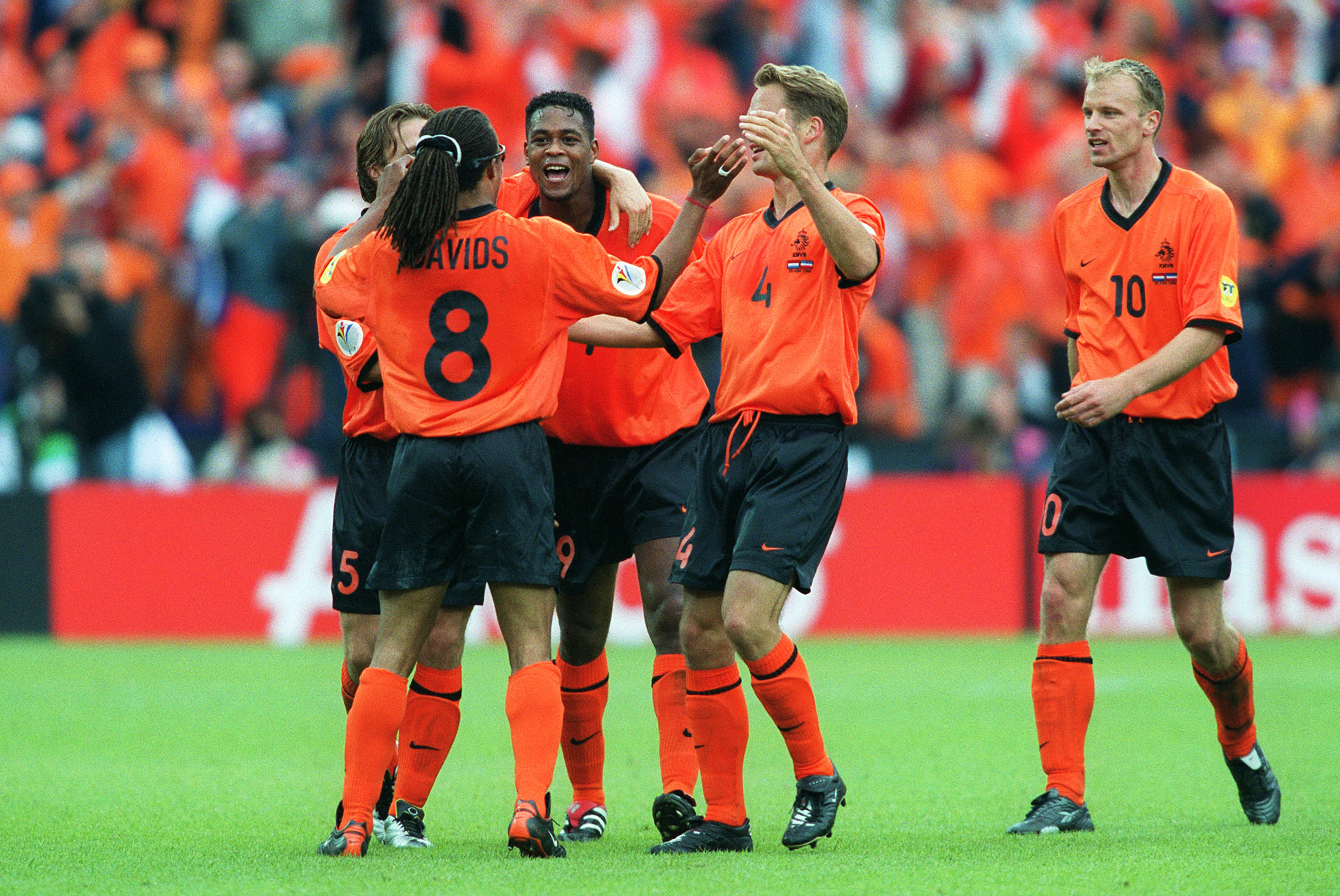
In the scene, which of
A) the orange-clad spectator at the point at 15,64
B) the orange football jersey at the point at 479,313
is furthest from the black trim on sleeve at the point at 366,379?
the orange-clad spectator at the point at 15,64

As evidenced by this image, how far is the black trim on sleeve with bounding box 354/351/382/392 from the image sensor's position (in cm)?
599

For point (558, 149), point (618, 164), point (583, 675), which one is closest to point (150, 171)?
point (618, 164)

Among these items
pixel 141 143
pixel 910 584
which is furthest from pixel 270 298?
pixel 910 584

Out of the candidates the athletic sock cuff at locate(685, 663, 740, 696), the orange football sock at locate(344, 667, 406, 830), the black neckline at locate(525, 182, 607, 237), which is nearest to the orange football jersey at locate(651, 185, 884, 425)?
the black neckline at locate(525, 182, 607, 237)

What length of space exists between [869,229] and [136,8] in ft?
41.4

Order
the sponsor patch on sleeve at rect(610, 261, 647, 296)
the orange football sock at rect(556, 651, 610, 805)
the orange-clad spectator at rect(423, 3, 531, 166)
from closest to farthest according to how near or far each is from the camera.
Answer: the sponsor patch on sleeve at rect(610, 261, 647, 296)
the orange football sock at rect(556, 651, 610, 805)
the orange-clad spectator at rect(423, 3, 531, 166)

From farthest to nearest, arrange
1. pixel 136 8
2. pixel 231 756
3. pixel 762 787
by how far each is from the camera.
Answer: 1. pixel 136 8
2. pixel 231 756
3. pixel 762 787

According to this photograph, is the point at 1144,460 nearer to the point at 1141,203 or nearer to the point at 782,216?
the point at 1141,203

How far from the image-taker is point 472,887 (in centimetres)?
494

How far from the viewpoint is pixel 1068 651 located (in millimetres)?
6168

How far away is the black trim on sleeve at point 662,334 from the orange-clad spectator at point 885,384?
8240 mm

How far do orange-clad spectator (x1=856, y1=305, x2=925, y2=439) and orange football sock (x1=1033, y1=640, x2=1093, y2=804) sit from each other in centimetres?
808

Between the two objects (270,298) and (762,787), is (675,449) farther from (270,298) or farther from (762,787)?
(270,298)

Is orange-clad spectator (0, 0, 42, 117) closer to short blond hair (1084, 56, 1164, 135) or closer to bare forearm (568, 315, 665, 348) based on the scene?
bare forearm (568, 315, 665, 348)
